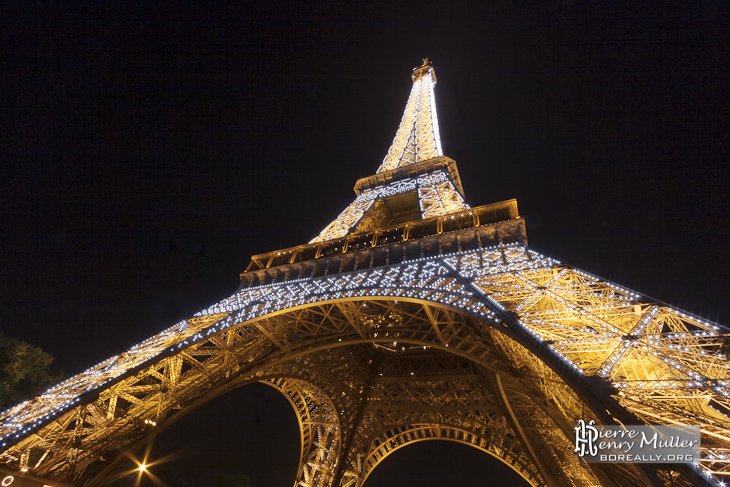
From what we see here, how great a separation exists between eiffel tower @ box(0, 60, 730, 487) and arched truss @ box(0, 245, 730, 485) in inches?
1.6

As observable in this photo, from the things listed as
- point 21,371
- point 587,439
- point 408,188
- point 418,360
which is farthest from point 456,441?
point 21,371

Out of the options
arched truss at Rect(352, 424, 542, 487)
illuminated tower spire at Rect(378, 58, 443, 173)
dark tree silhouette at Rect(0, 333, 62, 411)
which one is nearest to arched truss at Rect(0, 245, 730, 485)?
arched truss at Rect(352, 424, 542, 487)

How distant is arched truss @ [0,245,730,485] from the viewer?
5.44 metres

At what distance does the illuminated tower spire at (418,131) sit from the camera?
2397 cm

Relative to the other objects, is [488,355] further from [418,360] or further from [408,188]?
[408,188]

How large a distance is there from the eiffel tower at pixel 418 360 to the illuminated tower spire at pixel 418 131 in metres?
2.37

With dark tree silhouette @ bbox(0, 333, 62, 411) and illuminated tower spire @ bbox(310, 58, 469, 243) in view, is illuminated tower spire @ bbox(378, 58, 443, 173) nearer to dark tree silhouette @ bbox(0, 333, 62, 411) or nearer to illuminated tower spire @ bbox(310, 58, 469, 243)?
illuminated tower spire @ bbox(310, 58, 469, 243)

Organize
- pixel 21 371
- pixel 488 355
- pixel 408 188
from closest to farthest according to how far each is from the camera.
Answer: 1. pixel 488 355
2. pixel 21 371
3. pixel 408 188

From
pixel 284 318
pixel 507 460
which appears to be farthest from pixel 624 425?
pixel 507 460

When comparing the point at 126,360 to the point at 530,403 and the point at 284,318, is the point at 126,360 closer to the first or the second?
the point at 284,318

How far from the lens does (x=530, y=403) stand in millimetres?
14000

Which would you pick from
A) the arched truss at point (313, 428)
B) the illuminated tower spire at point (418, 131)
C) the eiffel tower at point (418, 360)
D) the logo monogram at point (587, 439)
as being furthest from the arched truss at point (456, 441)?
the illuminated tower spire at point (418, 131)

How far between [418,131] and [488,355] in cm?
2000

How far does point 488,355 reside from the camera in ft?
33.7
